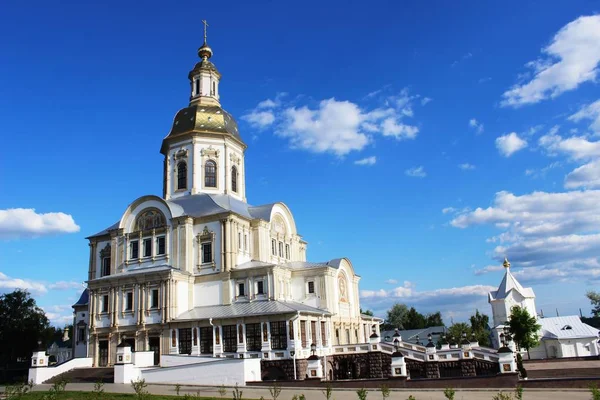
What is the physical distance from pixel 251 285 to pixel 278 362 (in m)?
5.83

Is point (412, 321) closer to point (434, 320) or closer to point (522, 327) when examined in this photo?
point (434, 320)

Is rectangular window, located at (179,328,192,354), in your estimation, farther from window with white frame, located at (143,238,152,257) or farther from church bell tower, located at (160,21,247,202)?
church bell tower, located at (160,21,247,202)

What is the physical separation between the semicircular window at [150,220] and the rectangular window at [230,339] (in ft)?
31.1

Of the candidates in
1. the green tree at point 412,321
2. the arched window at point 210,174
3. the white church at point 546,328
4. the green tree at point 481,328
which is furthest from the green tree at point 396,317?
the arched window at point 210,174

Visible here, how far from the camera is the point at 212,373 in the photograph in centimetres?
2611

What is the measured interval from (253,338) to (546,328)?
3009 centimetres

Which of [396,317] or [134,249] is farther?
[396,317]

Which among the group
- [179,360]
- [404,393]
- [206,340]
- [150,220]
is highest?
[150,220]

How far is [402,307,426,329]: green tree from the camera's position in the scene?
309 feet

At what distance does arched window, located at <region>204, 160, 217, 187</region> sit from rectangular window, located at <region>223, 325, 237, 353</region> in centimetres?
1303

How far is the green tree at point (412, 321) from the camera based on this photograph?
9431cm

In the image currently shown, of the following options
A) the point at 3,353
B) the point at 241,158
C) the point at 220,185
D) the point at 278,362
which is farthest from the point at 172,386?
the point at 3,353

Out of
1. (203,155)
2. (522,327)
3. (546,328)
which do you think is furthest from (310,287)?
(546,328)

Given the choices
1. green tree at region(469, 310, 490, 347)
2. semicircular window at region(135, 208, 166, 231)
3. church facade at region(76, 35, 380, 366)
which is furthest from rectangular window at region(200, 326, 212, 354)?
green tree at region(469, 310, 490, 347)
